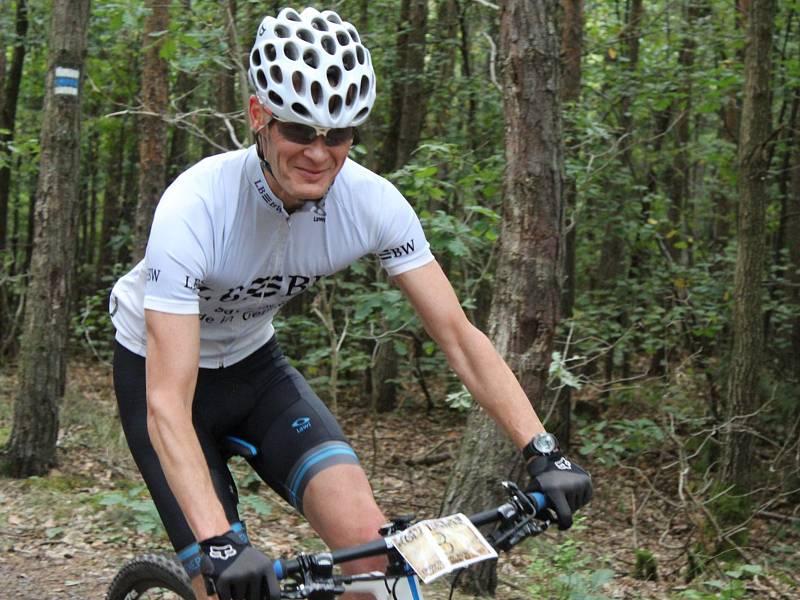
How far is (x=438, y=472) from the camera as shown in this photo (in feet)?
34.9

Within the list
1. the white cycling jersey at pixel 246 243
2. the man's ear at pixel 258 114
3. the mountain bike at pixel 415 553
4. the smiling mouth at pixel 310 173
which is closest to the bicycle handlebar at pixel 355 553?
the mountain bike at pixel 415 553

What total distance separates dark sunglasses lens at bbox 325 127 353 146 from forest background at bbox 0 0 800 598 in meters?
3.12

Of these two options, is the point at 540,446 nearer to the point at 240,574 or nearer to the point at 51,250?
the point at 240,574

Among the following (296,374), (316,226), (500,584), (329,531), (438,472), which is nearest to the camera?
(329,531)

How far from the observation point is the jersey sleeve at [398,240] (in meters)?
3.06

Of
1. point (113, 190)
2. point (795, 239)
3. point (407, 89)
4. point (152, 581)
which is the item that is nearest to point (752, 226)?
point (795, 239)

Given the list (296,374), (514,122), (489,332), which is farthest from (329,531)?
(514,122)

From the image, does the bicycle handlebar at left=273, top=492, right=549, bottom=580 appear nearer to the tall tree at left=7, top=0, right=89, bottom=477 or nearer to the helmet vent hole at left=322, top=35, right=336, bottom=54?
the helmet vent hole at left=322, top=35, right=336, bottom=54

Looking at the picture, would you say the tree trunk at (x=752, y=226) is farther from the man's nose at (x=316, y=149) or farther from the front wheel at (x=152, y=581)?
the man's nose at (x=316, y=149)

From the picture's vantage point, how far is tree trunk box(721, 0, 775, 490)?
9.63 m

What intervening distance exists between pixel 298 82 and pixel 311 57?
0.45ft

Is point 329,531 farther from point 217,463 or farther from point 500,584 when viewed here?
point 500,584

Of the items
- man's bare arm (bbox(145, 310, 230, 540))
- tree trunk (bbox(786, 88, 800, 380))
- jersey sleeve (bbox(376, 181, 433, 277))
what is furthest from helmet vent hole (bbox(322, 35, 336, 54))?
tree trunk (bbox(786, 88, 800, 380))

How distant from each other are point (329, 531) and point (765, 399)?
9218mm
